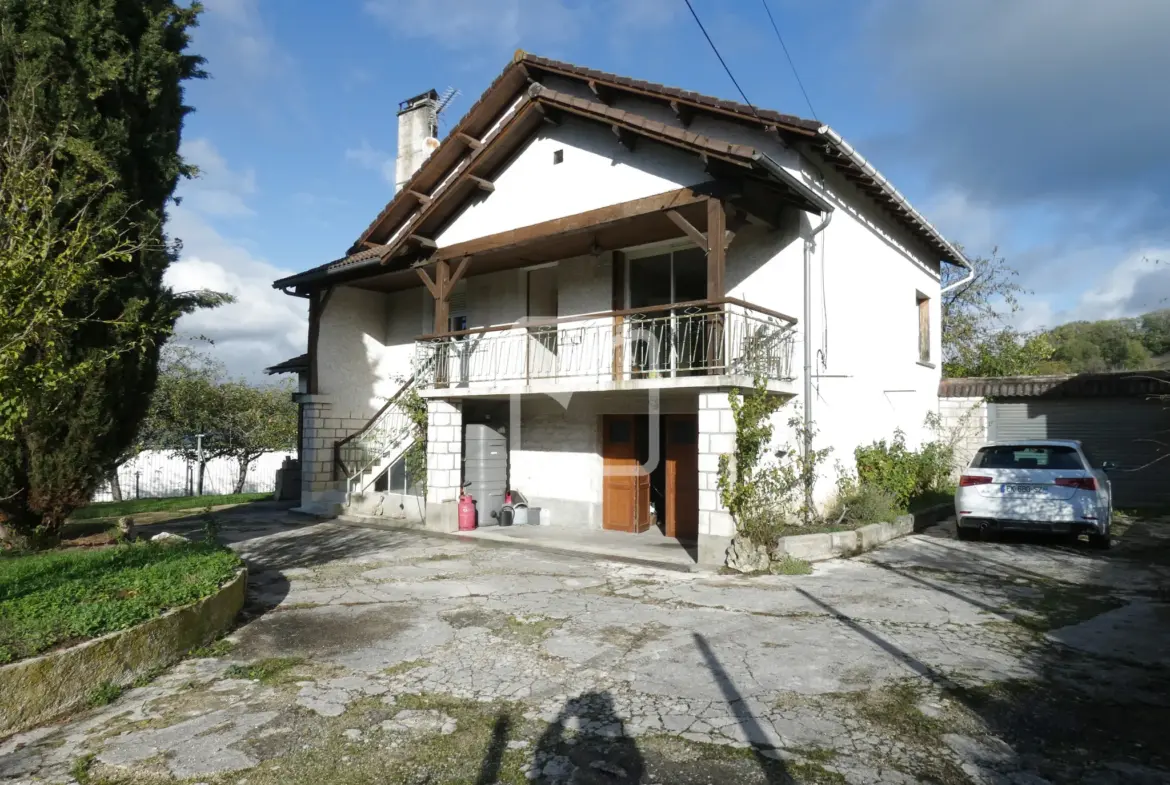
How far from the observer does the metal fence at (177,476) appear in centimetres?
2350

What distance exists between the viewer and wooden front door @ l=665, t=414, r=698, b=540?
11.2 m

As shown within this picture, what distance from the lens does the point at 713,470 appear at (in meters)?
8.62

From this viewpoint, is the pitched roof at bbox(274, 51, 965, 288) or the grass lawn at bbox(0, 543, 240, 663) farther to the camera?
the pitched roof at bbox(274, 51, 965, 288)

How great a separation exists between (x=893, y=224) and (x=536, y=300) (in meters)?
7.07

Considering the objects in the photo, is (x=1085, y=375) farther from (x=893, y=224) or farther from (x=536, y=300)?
(x=536, y=300)

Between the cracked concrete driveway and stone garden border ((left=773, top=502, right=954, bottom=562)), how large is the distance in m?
0.88

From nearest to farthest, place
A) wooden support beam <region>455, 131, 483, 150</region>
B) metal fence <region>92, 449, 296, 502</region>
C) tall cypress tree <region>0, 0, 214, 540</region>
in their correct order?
tall cypress tree <region>0, 0, 214, 540</region>
wooden support beam <region>455, 131, 483, 150</region>
metal fence <region>92, 449, 296, 502</region>

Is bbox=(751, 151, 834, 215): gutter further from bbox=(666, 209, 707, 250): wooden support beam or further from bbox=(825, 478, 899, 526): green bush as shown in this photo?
bbox=(825, 478, 899, 526): green bush

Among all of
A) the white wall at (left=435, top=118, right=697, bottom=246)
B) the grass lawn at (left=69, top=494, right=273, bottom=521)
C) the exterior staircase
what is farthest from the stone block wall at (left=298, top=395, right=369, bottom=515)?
the white wall at (left=435, top=118, right=697, bottom=246)

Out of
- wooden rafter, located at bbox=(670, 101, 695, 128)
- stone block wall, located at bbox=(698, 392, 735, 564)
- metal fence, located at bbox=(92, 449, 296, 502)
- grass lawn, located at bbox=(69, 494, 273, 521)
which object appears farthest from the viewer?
metal fence, located at bbox=(92, 449, 296, 502)

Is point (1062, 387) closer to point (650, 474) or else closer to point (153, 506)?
point (650, 474)

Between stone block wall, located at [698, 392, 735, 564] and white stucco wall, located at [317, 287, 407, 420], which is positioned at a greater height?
white stucco wall, located at [317, 287, 407, 420]

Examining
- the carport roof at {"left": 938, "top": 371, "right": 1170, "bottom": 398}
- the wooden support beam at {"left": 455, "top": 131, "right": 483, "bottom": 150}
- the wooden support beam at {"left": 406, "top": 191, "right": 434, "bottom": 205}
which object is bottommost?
the carport roof at {"left": 938, "top": 371, "right": 1170, "bottom": 398}

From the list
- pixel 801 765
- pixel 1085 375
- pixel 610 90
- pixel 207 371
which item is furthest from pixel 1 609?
pixel 207 371
